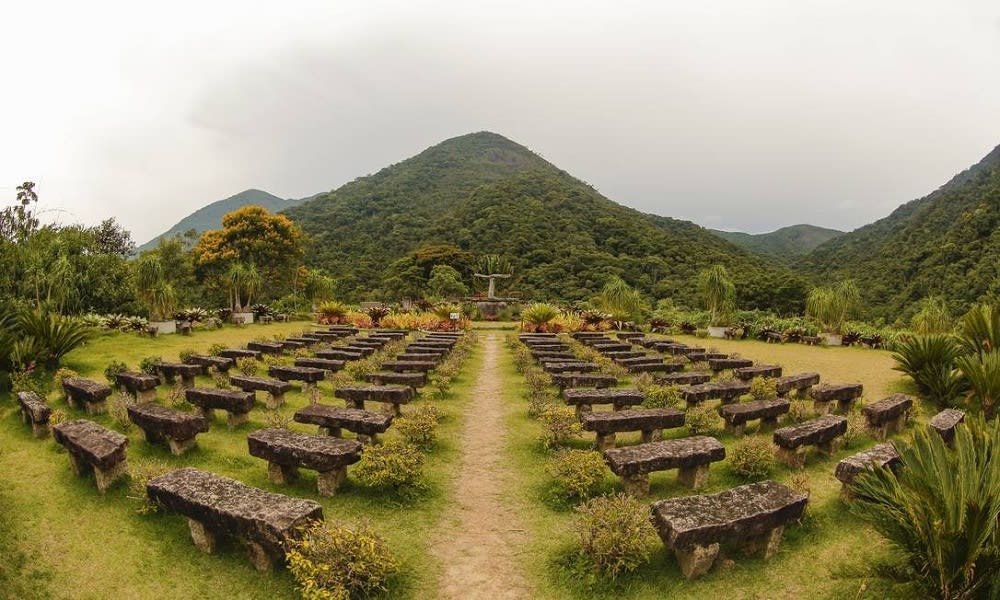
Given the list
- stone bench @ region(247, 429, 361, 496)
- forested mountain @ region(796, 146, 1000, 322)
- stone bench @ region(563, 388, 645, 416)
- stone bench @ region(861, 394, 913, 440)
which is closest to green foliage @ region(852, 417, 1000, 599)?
stone bench @ region(861, 394, 913, 440)

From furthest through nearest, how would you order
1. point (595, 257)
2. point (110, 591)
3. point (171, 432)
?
point (595, 257) → point (171, 432) → point (110, 591)

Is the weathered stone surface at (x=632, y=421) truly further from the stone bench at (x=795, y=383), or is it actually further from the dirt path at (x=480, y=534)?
the stone bench at (x=795, y=383)

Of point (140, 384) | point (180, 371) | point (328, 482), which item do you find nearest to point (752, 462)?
point (328, 482)

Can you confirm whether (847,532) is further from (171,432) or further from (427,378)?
(427,378)

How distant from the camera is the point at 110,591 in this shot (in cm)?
460

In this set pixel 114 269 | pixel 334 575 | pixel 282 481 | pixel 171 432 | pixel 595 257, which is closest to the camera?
pixel 334 575

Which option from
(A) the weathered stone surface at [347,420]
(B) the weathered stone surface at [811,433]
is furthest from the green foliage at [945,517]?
(A) the weathered stone surface at [347,420]

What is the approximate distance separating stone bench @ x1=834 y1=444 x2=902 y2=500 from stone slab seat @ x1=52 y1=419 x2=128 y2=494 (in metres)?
8.85

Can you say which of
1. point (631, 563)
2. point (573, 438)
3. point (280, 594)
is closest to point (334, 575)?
point (280, 594)

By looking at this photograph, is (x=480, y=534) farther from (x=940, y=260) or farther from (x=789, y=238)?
(x=789, y=238)

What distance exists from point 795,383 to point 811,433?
4715mm

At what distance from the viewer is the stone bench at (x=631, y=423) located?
7898 mm

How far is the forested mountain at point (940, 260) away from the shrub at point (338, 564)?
43.1 m

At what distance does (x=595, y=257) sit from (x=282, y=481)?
173 feet
